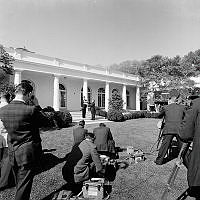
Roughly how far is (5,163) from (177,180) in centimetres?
369

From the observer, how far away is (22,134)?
110 inches

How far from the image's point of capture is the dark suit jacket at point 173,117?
563cm

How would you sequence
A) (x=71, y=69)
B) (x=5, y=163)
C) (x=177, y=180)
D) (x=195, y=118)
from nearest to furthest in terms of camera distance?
(x=195, y=118), (x=5, y=163), (x=177, y=180), (x=71, y=69)

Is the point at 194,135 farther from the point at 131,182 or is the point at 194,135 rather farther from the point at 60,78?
the point at 60,78

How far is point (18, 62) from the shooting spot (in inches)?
678

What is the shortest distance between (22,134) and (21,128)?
0.27 ft

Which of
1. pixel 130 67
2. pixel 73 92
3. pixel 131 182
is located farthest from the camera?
pixel 130 67

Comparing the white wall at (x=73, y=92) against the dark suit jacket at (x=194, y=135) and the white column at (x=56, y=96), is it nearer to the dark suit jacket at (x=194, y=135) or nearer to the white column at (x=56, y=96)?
the white column at (x=56, y=96)

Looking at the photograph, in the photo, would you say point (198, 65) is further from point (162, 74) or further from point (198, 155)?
point (198, 155)

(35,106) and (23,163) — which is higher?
(35,106)

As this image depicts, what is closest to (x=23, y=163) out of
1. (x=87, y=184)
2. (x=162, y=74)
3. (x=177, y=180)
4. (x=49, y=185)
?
(x=87, y=184)

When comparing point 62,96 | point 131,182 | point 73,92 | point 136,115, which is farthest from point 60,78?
point 131,182

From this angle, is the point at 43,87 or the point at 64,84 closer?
the point at 43,87

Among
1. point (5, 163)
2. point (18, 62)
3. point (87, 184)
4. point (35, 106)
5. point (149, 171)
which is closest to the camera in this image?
point (35, 106)
